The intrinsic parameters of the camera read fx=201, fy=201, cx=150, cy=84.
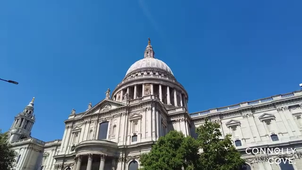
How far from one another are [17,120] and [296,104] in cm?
6924

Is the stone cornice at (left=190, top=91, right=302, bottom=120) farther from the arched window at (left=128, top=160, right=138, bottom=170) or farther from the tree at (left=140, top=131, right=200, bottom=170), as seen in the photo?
the tree at (left=140, top=131, right=200, bottom=170)

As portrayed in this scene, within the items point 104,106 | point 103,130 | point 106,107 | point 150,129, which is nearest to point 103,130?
point 103,130

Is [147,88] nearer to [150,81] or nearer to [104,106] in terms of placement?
[150,81]

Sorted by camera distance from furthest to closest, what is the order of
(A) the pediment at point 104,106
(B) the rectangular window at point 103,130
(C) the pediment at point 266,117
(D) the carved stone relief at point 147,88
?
1. (D) the carved stone relief at point 147,88
2. (A) the pediment at point 104,106
3. (B) the rectangular window at point 103,130
4. (C) the pediment at point 266,117

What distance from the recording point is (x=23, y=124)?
59031 mm

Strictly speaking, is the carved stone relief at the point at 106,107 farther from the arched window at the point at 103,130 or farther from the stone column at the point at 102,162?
the stone column at the point at 102,162

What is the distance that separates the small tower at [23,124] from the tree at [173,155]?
49.4m

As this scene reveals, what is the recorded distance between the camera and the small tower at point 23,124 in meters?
55.7

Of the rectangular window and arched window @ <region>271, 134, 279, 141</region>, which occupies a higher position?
the rectangular window

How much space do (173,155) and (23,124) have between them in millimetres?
55024

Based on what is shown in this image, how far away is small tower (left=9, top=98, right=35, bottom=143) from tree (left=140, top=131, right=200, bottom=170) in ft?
162

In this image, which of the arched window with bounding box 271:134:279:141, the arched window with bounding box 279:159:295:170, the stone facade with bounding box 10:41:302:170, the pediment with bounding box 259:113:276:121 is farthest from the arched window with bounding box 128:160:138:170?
the pediment with bounding box 259:113:276:121

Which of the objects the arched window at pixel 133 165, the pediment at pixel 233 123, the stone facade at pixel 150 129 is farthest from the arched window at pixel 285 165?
the arched window at pixel 133 165

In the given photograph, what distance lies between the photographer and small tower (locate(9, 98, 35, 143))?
5569cm
